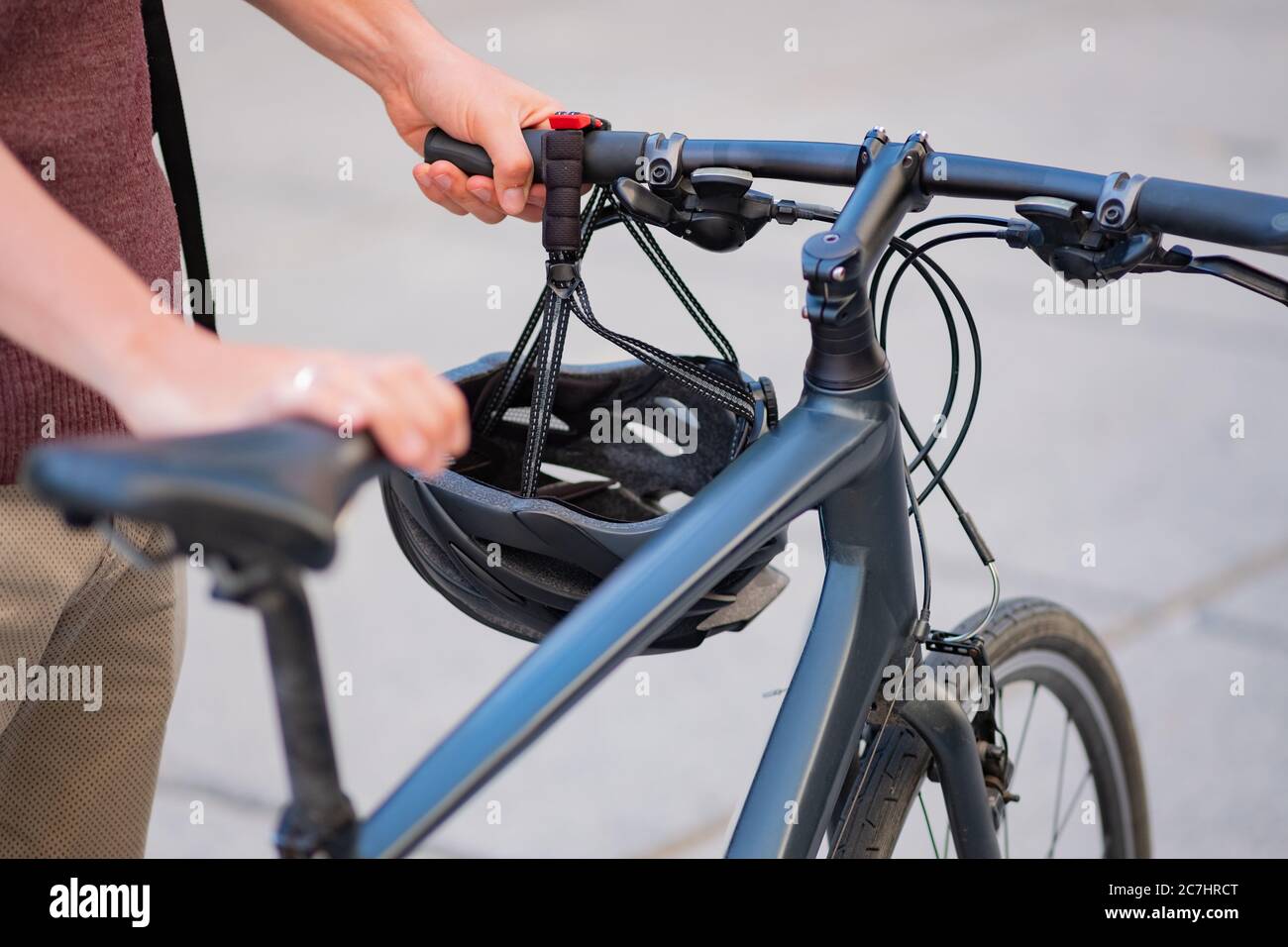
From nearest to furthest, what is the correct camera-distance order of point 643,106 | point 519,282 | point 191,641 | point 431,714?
point 431,714
point 191,641
point 519,282
point 643,106

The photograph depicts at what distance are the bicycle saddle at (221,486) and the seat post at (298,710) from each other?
0.02m

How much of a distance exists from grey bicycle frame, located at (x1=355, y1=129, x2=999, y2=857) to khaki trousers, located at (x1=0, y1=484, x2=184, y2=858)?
1.71 feet

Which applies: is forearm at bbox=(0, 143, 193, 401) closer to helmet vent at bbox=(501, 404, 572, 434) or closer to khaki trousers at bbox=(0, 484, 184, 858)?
khaki trousers at bbox=(0, 484, 184, 858)

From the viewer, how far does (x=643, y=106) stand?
18.5 ft

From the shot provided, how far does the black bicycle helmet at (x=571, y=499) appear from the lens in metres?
1.24

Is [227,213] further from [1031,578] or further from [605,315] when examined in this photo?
[1031,578]

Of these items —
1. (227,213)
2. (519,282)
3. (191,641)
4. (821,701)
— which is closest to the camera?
(821,701)

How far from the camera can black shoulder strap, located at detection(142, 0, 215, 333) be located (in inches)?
56.5

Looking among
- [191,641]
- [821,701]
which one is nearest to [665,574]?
[821,701]

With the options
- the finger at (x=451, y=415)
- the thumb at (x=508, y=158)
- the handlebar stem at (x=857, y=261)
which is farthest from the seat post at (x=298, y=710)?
the thumb at (x=508, y=158)

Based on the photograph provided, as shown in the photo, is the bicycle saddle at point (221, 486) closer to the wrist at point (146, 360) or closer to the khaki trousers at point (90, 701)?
the wrist at point (146, 360)
